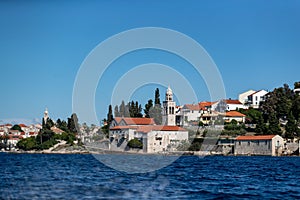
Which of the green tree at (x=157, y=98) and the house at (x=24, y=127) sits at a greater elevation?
the green tree at (x=157, y=98)

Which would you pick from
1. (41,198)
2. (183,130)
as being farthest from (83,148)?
(41,198)

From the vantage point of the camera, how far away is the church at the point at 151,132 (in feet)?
252

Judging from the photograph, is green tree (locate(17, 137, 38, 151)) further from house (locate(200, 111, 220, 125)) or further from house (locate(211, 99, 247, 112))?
house (locate(211, 99, 247, 112))

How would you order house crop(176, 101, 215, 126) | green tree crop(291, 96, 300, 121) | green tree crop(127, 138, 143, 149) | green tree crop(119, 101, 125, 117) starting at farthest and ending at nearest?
house crop(176, 101, 215, 126) < green tree crop(119, 101, 125, 117) < green tree crop(127, 138, 143, 149) < green tree crop(291, 96, 300, 121)

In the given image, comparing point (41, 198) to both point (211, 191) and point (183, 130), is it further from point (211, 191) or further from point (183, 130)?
point (183, 130)

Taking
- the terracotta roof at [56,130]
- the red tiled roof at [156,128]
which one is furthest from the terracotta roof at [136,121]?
the terracotta roof at [56,130]

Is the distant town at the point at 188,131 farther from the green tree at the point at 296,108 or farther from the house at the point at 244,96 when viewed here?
the house at the point at 244,96

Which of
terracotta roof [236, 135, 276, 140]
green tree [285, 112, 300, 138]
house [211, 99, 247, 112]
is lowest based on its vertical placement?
terracotta roof [236, 135, 276, 140]

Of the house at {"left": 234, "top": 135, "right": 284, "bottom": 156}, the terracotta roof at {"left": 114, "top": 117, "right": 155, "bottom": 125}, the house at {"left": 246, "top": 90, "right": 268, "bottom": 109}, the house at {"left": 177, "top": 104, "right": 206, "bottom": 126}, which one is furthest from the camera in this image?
the house at {"left": 246, "top": 90, "right": 268, "bottom": 109}

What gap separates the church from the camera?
7675 cm

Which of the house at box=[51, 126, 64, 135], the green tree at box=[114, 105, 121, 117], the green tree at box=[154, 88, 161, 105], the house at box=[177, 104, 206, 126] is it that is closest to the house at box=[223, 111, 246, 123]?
the house at box=[177, 104, 206, 126]

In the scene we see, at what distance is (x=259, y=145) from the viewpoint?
2685 inches

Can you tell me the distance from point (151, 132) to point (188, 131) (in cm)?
612

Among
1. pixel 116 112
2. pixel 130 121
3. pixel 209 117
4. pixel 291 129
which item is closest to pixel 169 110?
pixel 209 117
